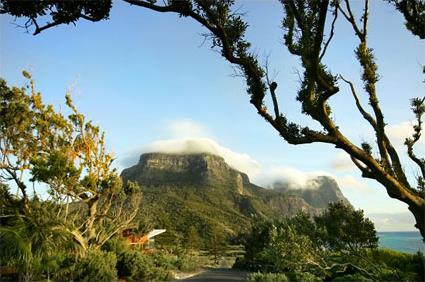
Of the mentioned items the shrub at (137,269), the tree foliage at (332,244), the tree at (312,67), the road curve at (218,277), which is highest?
the tree at (312,67)

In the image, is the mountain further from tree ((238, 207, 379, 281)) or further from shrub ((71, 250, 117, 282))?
tree ((238, 207, 379, 281))

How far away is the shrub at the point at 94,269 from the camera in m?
17.5

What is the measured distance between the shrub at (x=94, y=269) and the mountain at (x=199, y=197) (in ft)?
59.6

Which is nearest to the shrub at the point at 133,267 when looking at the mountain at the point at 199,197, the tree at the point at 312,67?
the mountain at the point at 199,197

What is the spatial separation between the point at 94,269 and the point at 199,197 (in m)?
84.7

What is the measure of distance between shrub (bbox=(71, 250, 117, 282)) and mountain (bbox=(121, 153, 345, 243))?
715 inches

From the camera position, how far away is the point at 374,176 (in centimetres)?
374

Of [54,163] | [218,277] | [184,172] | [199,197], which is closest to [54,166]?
[54,163]

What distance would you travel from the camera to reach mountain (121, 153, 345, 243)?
248 ft

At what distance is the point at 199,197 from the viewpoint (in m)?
102

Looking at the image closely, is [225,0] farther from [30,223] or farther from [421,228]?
[30,223]

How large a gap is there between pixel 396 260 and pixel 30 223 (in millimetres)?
16098

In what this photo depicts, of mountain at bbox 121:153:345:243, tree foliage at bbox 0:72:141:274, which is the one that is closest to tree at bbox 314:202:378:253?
tree foliage at bbox 0:72:141:274

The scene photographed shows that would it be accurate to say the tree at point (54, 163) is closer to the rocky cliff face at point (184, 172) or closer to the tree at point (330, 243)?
the tree at point (330, 243)
